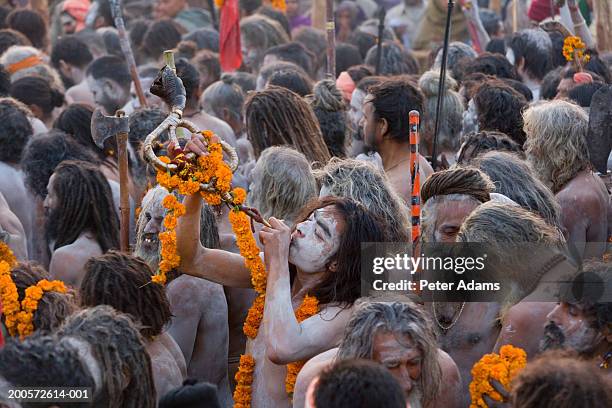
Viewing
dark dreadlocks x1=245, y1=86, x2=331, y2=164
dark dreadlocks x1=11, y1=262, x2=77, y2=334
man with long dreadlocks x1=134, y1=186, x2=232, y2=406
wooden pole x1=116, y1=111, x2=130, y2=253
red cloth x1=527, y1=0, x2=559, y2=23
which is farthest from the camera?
red cloth x1=527, y1=0, x2=559, y2=23

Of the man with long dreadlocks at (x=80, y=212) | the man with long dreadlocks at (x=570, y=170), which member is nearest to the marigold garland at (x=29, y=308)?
the man with long dreadlocks at (x=80, y=212)

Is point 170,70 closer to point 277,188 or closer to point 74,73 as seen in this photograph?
point 277,188

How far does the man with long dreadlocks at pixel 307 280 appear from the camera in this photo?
4562mm

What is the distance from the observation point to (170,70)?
16.7 ft

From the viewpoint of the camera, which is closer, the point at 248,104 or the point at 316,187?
the point at 316,187

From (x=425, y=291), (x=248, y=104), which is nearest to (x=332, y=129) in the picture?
(x=248, y=104)

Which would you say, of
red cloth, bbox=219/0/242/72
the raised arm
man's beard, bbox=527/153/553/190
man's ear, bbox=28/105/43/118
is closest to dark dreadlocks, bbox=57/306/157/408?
the raised arm

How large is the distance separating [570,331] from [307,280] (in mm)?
1230

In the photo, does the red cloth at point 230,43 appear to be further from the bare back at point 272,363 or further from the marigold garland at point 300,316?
the marigold garland at point 300,316

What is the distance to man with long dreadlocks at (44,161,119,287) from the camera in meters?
6.12

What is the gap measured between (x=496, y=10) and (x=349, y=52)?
4.16m

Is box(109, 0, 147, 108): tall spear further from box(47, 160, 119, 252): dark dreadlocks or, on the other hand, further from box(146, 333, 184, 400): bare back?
box(146, 333, 184, 400): bare back

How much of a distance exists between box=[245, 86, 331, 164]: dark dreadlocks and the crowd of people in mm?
12

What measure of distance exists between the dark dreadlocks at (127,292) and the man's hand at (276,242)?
19.7 inches
